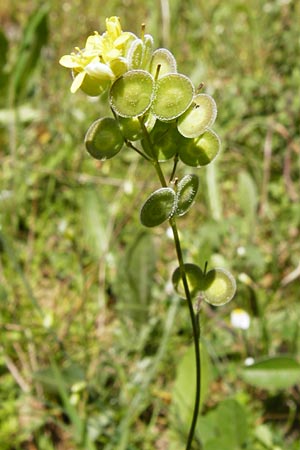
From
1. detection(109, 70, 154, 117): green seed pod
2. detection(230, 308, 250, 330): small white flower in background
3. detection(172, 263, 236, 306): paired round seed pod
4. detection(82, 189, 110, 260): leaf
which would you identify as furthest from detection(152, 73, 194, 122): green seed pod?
detection(82, 189, 110, 260): leaf

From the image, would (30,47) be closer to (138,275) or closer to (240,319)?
(138,275)

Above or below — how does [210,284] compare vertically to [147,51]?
below

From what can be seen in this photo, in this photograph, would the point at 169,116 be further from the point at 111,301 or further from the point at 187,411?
the point at 111,301

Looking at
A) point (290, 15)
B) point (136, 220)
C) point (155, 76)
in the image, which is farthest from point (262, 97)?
point (155, 76)

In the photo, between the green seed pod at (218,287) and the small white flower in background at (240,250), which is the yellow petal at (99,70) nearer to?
the green seed pod at (218,287)

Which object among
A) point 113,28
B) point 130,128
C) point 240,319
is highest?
point 113,28

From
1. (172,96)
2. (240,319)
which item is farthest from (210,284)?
(240,319)
